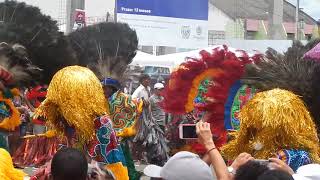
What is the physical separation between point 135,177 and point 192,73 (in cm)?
219

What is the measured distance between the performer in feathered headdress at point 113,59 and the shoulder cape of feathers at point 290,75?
74.2 inches

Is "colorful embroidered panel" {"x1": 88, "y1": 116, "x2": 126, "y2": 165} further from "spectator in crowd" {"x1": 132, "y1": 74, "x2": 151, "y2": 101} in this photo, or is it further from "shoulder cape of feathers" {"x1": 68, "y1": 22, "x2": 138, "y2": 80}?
A: "spectator in crowd" {"x1": 132, "y1": 74, "x2": 151, "y2": 101}

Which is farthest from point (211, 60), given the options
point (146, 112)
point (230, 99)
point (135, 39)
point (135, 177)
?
point (146, 112)

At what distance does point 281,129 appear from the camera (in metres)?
3.77

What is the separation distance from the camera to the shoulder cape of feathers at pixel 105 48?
6.20m

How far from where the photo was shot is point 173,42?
1645 centimetres

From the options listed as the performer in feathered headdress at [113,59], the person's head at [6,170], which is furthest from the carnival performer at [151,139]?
the person's head at [6,170]

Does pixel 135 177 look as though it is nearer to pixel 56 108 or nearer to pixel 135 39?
pixel 135 39

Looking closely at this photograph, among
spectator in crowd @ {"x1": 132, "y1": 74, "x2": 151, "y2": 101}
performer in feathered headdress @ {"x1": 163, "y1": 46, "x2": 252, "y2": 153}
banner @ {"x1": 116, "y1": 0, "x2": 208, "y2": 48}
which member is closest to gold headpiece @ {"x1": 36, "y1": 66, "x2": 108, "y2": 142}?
performer in feathered headdress @ {"x1": 163, "y1": 46, "x2": 252, "y2": 153}

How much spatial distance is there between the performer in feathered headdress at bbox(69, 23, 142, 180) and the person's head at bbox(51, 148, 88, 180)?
3.27 meters

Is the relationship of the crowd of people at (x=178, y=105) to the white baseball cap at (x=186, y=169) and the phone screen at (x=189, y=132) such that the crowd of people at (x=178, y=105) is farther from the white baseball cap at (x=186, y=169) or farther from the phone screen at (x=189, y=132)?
the phone screen at (x=189, y=132)

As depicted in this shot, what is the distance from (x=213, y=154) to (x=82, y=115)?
1.35m

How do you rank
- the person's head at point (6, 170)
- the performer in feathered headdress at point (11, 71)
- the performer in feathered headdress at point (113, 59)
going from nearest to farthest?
1. the person's head at point (6, 170)
2. the performer in feathered headdress at point (11, 71)
3. the performer in feathered headdress at point (113, 59)

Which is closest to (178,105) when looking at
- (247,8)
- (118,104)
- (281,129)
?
(118,104)
